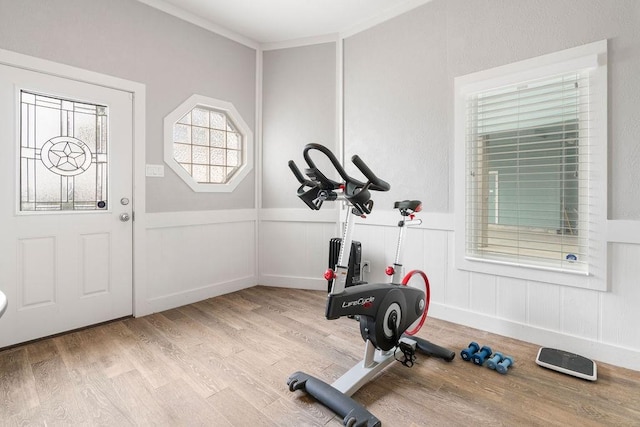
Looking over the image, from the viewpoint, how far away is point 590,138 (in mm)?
2062

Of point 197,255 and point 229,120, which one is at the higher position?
point 229,120

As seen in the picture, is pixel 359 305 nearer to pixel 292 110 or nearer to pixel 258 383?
pixel 258 383

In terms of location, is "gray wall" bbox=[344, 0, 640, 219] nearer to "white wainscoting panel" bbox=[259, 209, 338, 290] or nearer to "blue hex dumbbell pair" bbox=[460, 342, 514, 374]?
"white wainscoting panel" bbox=[259, 209, 338, 290]

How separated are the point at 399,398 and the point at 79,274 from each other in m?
2.55

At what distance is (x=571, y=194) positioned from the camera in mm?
2168

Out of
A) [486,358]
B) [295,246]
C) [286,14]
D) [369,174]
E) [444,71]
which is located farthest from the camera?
[295,246]

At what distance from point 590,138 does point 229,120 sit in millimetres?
3215

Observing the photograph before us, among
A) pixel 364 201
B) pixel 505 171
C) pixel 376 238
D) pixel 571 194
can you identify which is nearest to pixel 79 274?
pixel 364 201

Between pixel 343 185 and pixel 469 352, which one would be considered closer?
pixel 343 185

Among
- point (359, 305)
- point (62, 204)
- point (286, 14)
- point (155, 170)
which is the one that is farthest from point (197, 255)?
point (286, 14)

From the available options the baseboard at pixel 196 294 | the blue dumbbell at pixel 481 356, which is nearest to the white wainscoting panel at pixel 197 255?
the baseboard at pixel 196 294

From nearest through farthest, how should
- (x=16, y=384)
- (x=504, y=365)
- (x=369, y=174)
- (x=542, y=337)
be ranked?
(x=369, y=174) → (x=16, y=384) → (x=504, y=365) → (x=542, y=337)

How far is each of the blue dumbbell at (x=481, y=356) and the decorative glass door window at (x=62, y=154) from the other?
304cm

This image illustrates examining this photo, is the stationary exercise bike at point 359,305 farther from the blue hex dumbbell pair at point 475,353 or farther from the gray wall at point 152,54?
the gray wall at point 152,54
